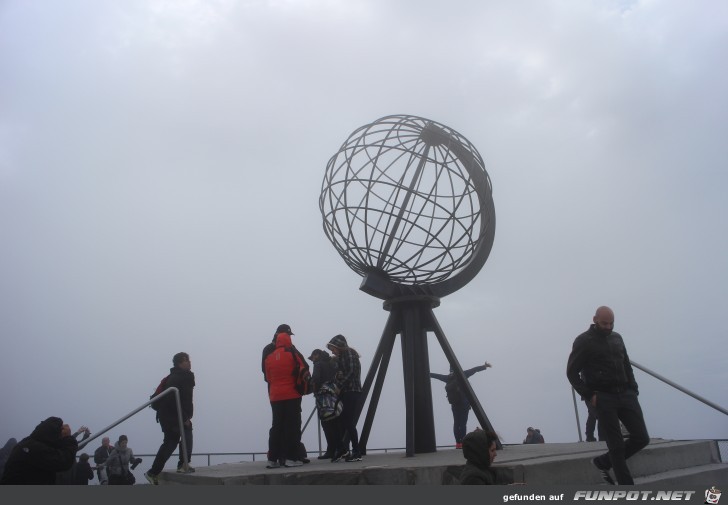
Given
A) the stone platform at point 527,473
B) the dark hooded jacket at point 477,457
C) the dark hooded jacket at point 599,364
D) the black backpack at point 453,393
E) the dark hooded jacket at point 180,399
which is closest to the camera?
the dark hooded jacket at point 477,457

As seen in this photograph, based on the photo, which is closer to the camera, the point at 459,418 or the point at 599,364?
the point at 599,364

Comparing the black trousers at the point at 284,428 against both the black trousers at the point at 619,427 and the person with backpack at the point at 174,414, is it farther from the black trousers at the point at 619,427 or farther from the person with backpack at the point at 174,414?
the black trousers at the point at 619,427

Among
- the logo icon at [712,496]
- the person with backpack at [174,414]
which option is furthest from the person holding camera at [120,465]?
the logo icon at [712,496]

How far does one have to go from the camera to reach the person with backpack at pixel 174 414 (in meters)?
6.79

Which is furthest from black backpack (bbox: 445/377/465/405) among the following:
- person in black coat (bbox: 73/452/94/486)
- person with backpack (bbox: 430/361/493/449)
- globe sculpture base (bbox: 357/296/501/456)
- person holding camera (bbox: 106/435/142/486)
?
person in black coat (bbox: 73/452/94/486)

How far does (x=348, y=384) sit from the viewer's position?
22.9 ft

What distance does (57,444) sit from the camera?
214 inches

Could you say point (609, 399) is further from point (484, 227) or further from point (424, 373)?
point (484, 227)

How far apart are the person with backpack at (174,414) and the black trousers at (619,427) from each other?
4.53 meters

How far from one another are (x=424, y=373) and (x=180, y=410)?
137 inches

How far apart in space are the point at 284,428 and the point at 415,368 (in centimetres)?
242

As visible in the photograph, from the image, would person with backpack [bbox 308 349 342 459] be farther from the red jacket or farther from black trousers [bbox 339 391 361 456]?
the red jacket

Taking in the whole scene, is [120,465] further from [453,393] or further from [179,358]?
[453,393]

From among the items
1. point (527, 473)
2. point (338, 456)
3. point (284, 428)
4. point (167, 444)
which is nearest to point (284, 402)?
point (284, 428)
